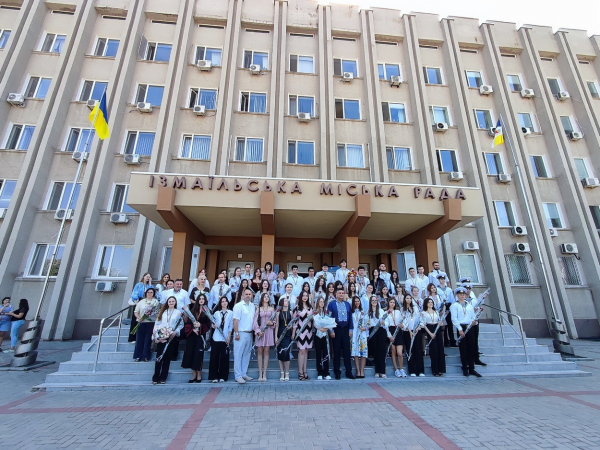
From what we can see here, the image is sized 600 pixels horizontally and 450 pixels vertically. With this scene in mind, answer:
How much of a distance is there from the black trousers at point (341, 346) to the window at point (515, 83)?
19053mm

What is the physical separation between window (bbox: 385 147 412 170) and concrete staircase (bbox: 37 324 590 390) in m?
9.38

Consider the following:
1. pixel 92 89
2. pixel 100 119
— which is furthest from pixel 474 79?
pixel 92 89

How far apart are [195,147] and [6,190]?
836 centimetres

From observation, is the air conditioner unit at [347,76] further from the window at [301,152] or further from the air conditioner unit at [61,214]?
the air conditioner unit at [61,214]

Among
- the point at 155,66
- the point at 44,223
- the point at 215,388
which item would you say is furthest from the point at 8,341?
the point at 155,66

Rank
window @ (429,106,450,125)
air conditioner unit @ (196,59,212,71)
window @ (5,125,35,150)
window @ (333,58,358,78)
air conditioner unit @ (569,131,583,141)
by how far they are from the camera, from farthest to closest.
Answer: window @ (333,58,358,78)
window @ (429,106,450,125)
air conditioner unit @ (569,131,583,141)
air conditioner unit @ (196,59,212,71)
window @ (5,125,35,150)

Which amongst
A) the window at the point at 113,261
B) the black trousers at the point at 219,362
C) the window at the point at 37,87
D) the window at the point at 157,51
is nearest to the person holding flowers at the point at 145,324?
the black trousers at the point at 219,362

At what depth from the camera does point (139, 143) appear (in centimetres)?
1455

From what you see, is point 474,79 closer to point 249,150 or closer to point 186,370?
point 249,150

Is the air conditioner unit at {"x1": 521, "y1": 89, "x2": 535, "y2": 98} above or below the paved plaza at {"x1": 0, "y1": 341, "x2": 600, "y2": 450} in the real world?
above

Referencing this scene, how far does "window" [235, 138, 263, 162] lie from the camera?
1461 centimetres

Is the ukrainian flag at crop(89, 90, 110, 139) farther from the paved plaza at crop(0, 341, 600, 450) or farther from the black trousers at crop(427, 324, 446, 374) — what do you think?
the black trousers at crop(427, 324, 446, 374)

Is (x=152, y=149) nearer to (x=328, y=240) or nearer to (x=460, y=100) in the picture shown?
(x=328, y=240)

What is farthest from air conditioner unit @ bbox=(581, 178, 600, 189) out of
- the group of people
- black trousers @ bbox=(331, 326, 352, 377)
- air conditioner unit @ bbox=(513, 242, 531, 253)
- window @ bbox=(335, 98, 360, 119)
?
black trousers @ bbox=(331, 326, 352, 377)
